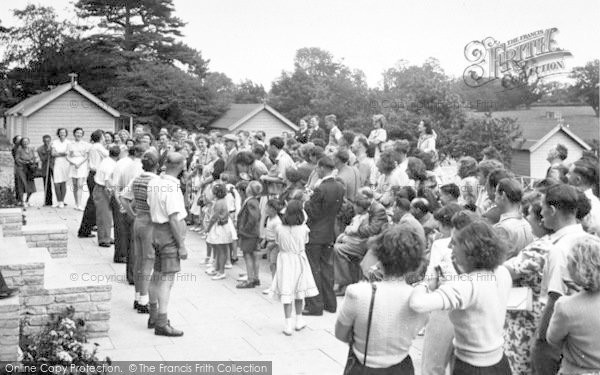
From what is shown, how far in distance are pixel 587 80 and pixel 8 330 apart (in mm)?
80707

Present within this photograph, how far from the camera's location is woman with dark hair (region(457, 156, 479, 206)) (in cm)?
759

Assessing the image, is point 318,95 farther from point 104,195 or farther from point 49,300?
point 49,300

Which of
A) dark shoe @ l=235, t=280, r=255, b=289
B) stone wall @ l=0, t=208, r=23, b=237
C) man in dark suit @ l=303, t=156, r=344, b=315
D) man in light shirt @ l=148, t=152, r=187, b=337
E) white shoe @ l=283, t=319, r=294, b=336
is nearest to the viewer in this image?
man in light shirt @ l=148, t=152, r=187, b=337

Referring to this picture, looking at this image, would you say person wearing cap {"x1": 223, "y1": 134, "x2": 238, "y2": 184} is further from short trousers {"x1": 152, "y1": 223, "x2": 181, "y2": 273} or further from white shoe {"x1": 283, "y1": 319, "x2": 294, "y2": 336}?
white shoe {"x1": 283, "y1": 319, "x2": 294, "y2": 336}

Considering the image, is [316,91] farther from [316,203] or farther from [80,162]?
[316,203]

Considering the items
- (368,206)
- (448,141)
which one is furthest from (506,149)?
(368,206)

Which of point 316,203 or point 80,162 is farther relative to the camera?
point 80,162

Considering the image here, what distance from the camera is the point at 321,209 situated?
804 cm

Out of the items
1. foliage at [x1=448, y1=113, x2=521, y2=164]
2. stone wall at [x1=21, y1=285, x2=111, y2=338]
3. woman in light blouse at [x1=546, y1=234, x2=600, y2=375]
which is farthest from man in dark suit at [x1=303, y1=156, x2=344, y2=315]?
foliage at [x1=448, y1=113, x2=521, y2=164]

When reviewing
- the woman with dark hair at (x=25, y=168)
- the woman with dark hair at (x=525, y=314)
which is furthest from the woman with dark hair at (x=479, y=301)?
the woman with dark hair at (x=25, y=168)

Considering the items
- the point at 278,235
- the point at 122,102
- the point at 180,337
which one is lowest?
the point at 180,337

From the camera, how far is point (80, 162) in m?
15.4

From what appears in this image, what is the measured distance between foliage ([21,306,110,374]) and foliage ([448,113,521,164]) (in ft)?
84.0

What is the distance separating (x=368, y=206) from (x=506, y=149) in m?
29.3
